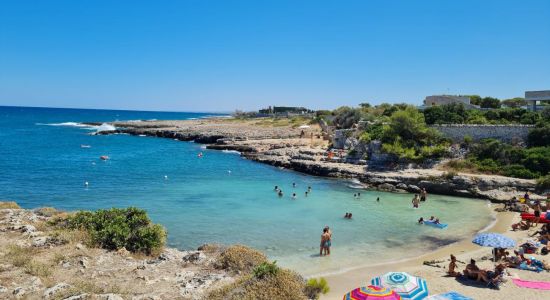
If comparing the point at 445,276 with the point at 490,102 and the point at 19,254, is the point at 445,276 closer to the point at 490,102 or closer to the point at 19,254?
the point at 19,254

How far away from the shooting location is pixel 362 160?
40.4m

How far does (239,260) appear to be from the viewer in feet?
39.8

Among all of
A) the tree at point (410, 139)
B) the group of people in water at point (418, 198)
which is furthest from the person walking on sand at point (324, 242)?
the tree at point (410, 139)

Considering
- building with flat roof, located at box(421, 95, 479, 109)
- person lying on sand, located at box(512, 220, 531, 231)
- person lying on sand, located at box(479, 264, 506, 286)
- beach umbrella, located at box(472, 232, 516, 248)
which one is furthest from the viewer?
building with flat roof, located at box(421, 95, 479, 109)

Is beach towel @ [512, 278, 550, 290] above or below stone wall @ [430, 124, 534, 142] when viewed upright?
below

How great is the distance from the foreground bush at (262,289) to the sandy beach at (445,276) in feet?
8.41

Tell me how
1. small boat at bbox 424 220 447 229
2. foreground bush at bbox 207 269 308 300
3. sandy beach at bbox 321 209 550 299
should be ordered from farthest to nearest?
1. small boat at bbox 424 220 447 229
2. sandy beach at bbox 321 209 550 299
3. foreground bush at bbox 207 269 308 300

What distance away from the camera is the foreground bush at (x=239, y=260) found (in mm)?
11930

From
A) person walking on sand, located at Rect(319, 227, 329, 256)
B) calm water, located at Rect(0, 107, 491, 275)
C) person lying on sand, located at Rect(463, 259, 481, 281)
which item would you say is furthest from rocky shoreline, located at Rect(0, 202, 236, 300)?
person lying on sand, located at Rect(463, 259, 481, 281)

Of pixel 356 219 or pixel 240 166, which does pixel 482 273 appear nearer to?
pixel 356 219

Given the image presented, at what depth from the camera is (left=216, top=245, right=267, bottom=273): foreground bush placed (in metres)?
11.9

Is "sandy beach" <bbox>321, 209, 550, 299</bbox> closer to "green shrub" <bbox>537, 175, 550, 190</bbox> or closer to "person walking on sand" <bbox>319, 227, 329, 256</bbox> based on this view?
"person walking on sand" <bbox>319, 227, 329, 256</bbox>

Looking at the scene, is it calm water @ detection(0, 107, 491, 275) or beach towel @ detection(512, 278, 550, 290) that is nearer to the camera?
beach towel @ detection(512, 278, 550, 290)

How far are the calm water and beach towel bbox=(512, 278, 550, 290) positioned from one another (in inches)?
190
